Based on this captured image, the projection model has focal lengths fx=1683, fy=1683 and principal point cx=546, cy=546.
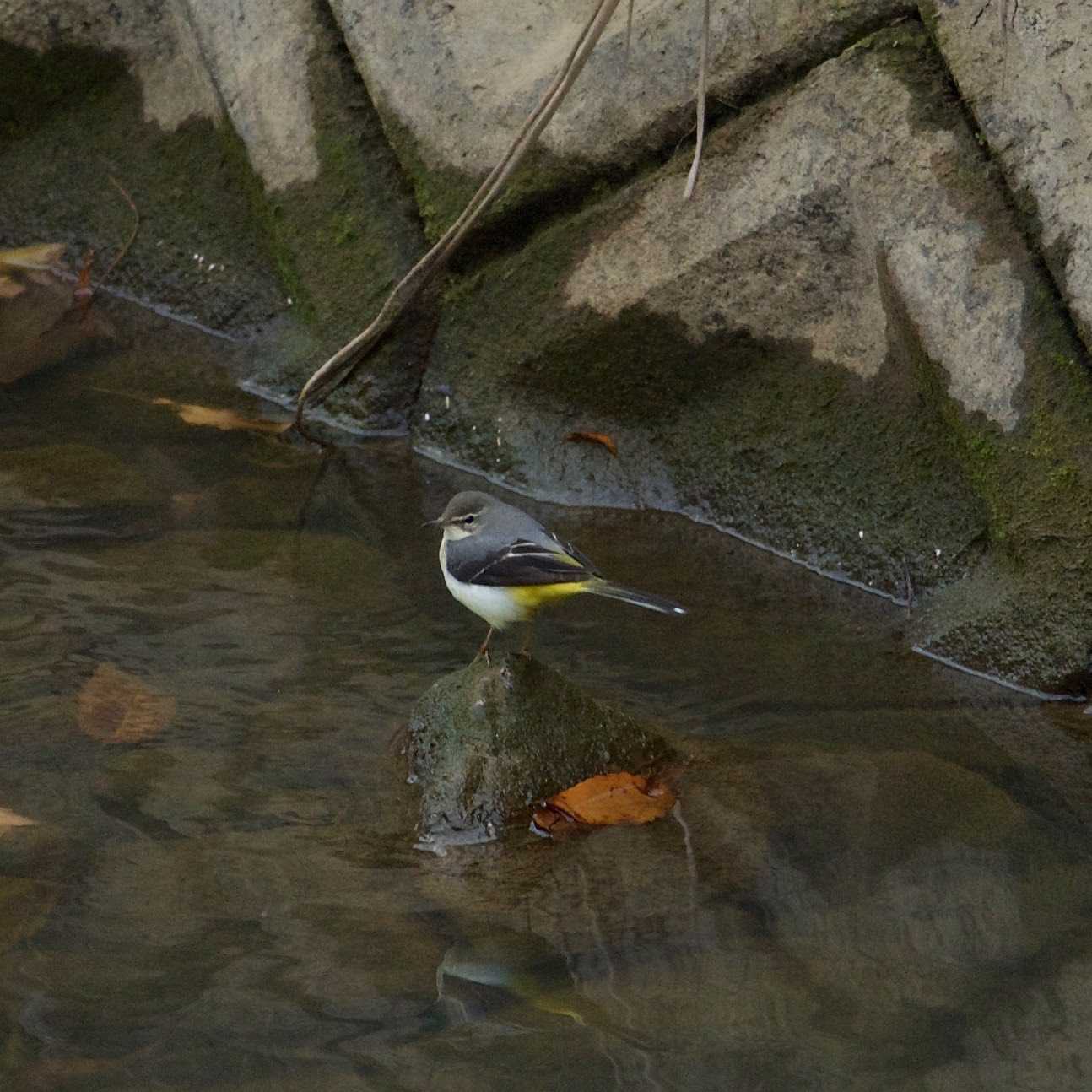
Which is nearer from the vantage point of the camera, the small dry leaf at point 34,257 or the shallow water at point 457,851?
the shallow water at point 457,851

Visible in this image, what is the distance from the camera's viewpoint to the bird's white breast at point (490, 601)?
482 cm

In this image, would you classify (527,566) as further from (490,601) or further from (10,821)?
(10,821)

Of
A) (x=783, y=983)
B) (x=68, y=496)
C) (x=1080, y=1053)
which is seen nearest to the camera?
(x=1080, y=1053)

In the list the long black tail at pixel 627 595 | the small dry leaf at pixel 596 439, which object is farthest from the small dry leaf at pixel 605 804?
the small dry leaf at pixel 596 439

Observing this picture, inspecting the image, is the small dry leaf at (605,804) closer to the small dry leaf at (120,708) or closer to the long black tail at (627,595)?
the long black tail at (627,595)

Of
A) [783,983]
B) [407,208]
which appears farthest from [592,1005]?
[407,208]

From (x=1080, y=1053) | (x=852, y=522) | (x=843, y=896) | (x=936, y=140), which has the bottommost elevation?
(x=1080, y=1053)

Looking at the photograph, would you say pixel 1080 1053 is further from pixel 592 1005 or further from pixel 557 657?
pixel 557 657

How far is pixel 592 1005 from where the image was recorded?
374cm

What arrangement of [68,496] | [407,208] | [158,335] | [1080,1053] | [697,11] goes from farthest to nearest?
1. [158,335]
2. [407,208]
3. [68,496]
4. [697,11]
5. [1080,1053]

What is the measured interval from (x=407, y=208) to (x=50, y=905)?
396cm

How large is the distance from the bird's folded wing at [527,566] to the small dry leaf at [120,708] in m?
1.10

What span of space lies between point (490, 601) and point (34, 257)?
4.76 m

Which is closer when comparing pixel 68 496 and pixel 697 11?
pixel 697 11
